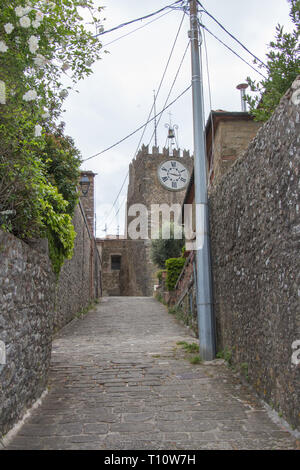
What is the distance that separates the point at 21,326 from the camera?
3887mm

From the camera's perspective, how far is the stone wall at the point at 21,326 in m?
3.39

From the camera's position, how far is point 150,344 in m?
7.69

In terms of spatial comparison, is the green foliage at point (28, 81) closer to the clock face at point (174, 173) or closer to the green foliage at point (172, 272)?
the green foliage at point (172, 272)

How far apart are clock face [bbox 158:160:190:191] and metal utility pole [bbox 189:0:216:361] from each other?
1895 cm

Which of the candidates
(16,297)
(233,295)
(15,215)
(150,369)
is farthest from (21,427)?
(233,295)

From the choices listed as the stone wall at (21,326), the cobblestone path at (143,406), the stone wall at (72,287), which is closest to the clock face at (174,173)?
the stone wall at (72,287)

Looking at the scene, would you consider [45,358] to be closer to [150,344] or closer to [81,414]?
[81,414]

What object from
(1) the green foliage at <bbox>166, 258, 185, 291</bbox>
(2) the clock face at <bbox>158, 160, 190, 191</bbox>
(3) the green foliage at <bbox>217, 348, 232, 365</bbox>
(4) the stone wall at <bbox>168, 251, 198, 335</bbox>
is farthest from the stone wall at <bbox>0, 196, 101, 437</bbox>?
(2) the clock face at <bbox>158, 160, 190, 191</bbox>

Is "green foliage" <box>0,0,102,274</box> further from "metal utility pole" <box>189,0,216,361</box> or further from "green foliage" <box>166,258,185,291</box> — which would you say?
"green foliage" <box>166,258,185,291</box>

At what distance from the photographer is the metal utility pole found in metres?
6.29

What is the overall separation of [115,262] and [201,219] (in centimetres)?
2597

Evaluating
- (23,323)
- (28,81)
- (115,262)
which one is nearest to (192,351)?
(23,323)

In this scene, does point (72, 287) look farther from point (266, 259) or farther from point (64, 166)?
point (266, 259)

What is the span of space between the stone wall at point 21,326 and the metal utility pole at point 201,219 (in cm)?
243
